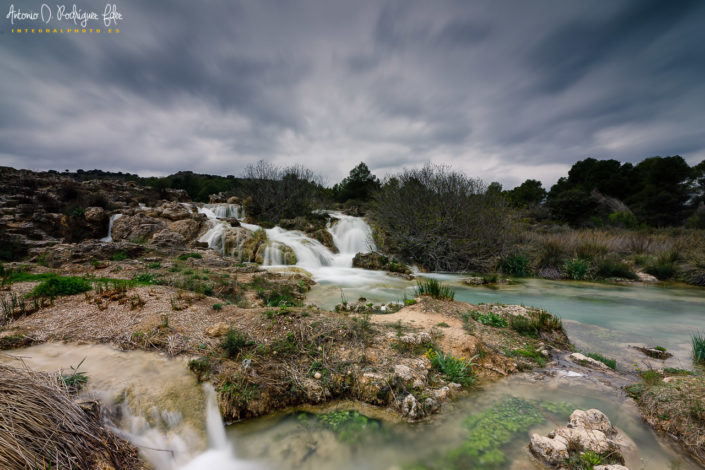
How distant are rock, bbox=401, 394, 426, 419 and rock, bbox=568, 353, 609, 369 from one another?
3.05 meters

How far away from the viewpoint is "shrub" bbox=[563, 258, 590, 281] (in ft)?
43.0

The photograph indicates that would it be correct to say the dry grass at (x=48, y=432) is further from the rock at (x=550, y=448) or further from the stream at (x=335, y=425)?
the rock at (x=550, y=448)

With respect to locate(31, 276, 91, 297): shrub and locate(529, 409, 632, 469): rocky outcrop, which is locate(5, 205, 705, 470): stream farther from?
locate(31, 276, 91, 297): shrub

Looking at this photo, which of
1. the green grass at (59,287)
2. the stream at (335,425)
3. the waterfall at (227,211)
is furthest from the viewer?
the waterfall at (227,211)

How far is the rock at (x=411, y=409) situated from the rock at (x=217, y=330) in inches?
110

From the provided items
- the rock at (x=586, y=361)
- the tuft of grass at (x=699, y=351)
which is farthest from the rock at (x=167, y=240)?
the tuft of grass at (x=699, y=351)

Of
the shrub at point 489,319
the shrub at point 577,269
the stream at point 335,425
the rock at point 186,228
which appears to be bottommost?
the stream at point 335,425

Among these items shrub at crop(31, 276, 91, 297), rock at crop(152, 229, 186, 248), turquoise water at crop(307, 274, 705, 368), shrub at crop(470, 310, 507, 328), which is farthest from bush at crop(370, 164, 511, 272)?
shrub at crop(31, 276, 91, 297)

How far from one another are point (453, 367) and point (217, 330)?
140 inches

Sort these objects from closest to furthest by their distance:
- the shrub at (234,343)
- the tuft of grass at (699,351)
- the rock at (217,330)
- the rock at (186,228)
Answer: the shrub at (234,343) → the rock at (217,330) → the tuft of grass at (699,351) → the rock at (186,228)

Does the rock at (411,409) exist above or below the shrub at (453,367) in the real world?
→ below

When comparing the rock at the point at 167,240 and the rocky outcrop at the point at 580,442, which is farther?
the rock at the point at 167,240

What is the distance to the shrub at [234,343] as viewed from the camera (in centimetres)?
376

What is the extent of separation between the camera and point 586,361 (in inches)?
172
